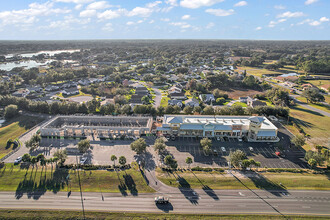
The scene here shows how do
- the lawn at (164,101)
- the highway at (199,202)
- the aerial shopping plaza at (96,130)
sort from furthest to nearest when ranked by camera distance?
the lawn at (164,101) < the aerial shopping plaza at (96,130) < the highway at (199,202)

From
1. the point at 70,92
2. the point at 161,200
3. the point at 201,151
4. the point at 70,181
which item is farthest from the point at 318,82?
the point at 70,92

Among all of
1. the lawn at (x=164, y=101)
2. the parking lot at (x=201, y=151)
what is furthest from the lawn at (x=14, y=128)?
the lawn at (x=164, y=101)

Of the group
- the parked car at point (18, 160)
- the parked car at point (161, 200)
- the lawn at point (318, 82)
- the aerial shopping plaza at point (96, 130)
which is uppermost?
the lawn at point (318, 82)

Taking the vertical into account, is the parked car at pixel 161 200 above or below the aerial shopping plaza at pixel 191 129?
below

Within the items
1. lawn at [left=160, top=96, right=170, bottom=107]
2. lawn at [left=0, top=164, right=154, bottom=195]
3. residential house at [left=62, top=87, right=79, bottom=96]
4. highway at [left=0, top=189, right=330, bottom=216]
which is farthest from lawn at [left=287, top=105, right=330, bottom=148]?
residential house at [left=62, top=87, right=79, bottom=96]

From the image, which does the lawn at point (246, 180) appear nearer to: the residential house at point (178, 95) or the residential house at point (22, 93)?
the residential house at point (178, 95)

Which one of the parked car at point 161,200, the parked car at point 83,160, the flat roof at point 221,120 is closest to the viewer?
A: the parked car at point 161,200

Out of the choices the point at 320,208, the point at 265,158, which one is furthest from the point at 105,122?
the point at 320,208
